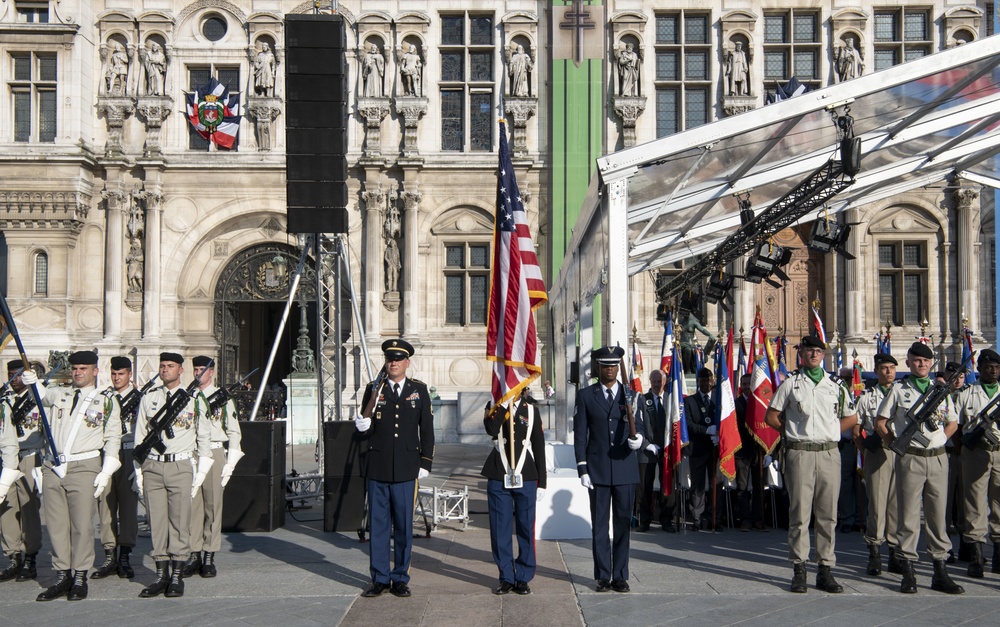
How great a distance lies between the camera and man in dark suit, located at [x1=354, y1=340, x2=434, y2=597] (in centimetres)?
762

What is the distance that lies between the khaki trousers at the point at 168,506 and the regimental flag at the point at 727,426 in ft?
17.8

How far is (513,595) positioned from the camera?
7.69 metres

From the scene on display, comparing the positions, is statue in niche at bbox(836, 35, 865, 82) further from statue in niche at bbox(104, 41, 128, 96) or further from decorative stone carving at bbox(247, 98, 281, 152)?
statue in niche at bbox(104, 41, 128, 96)

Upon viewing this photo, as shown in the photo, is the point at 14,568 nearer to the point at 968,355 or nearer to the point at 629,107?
the point at 968,355

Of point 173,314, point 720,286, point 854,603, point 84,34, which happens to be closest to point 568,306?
point 720,286

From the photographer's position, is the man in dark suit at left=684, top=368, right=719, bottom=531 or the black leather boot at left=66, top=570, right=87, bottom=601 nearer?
the black leather boot at left=66, top=570, right=87, bottom=601

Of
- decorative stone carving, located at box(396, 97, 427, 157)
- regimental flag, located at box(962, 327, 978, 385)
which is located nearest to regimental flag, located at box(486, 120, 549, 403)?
regimental flag, located at box(962, 327, 978, 385)

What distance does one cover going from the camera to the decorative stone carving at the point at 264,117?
79.2 ft

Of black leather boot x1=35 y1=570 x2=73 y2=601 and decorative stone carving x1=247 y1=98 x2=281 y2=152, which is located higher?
decorative stone carving x1=247 y1=98 x2=281 y2=152

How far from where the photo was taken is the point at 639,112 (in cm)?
2420

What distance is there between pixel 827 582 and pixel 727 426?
2.99m

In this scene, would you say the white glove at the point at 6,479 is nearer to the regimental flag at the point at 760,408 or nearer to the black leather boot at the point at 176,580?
the black leather boot at the point at 176,580

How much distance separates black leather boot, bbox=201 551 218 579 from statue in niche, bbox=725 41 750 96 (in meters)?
19.1

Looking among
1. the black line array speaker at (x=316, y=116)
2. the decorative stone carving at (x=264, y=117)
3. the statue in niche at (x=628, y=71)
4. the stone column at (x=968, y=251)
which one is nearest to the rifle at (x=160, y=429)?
the black line array speaker at (x=316, y=116)
